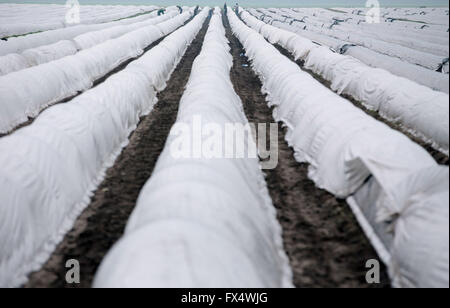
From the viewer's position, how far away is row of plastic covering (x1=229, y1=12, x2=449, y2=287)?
5.81m

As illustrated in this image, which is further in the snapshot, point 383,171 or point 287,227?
point 287,227

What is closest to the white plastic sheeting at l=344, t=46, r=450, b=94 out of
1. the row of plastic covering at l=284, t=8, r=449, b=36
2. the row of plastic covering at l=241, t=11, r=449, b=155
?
the row of plastic covering at l=241, t=11, r=449, b=155

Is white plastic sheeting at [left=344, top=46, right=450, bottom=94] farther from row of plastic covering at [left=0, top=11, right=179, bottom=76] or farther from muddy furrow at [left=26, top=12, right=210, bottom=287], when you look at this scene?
row of plastic covering at [left=0, top=11, right=179, bottom=76]

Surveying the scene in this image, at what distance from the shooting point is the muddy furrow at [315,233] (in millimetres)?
6746

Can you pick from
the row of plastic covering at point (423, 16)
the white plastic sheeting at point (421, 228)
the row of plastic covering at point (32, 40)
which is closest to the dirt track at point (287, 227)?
the white plastic sheeting at point (421, 228)

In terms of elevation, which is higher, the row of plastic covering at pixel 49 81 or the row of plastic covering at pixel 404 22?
the row of plastic covering at pixel 404 22

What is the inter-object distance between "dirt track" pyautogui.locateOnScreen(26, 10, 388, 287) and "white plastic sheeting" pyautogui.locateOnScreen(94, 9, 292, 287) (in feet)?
1.96

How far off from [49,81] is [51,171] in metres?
9.93

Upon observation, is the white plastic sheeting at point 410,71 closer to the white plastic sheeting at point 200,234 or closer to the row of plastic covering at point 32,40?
the white plastic sheeting at point 200,234

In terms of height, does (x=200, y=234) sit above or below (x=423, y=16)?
below

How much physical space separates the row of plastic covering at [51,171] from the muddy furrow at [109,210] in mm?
247

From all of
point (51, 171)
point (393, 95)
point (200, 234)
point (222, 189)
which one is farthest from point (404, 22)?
point (200, 234)

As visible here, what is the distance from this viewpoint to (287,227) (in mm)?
8086

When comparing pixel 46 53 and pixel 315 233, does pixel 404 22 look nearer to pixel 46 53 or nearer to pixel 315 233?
pixel 46 53
